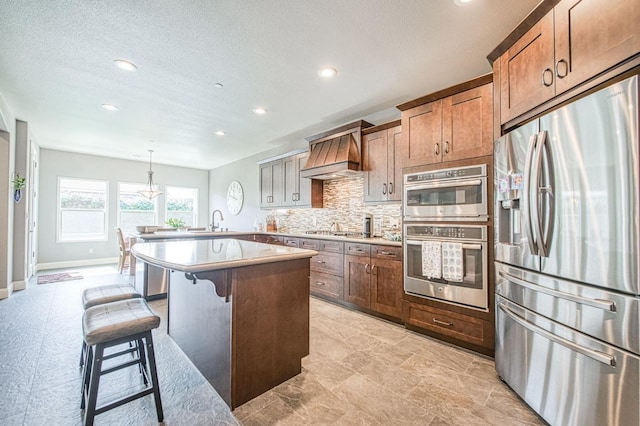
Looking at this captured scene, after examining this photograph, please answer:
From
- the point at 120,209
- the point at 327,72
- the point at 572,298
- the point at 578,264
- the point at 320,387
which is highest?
the point at 327,72

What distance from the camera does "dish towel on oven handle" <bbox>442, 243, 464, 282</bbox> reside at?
259 centimetres

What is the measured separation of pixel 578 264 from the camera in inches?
58.8

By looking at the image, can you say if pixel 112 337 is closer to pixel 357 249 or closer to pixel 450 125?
pixel 357 249

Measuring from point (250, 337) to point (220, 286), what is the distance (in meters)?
0.41

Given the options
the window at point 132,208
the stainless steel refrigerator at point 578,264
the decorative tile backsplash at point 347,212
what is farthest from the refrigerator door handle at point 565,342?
the window at point 132,208

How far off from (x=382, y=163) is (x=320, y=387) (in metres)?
2.69

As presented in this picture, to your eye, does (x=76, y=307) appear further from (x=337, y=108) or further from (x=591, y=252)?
(x=591, y=252)

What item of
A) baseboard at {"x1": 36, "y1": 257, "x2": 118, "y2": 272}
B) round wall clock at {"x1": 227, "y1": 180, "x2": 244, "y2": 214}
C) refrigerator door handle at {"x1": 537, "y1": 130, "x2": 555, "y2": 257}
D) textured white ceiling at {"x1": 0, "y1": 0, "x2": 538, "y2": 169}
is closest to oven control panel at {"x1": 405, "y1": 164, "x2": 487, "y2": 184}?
refrigerator door handle at {"x1": 537, "y1": 130, "x2": 555, "y2": 257}

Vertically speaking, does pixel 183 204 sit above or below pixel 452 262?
above

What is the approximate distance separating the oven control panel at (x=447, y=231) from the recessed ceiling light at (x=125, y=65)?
3.26 m

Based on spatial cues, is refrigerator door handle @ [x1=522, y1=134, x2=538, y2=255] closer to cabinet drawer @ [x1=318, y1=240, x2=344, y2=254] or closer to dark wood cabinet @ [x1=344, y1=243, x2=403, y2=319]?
dark wood cabinet @ [x1=344, y1=243, x2=403, y2=319]

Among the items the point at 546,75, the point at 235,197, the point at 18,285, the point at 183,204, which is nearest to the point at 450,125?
the point at 546,75

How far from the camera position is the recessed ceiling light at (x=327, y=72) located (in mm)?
2799

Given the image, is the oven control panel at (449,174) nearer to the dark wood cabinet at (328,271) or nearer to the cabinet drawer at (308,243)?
the dark wood cabinet at (328,271)
